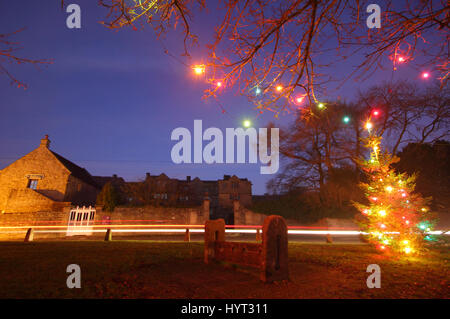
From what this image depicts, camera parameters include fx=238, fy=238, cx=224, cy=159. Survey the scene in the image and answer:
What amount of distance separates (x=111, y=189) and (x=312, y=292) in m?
25.6

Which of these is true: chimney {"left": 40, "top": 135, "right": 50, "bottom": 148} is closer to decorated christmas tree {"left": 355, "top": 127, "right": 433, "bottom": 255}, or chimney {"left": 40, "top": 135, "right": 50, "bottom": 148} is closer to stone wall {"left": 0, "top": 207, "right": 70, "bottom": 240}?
stone wall {"left": 0, "top": 207, "right": 70, "bottom": 240}

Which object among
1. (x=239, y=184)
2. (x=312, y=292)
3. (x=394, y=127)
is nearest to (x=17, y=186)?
(x=239, y=184)

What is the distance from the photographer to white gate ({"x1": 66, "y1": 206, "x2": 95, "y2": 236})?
23453 millimetres

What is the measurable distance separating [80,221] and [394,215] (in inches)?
1040

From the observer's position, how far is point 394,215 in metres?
10.1

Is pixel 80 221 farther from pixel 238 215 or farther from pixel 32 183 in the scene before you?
pixel 238 215

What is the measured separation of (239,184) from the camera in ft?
139

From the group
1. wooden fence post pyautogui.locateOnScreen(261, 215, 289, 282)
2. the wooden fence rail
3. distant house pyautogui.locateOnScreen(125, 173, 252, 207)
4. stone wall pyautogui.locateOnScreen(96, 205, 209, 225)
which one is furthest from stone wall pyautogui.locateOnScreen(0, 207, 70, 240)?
wooden fence post pyautogui.locateOnScreen(261, 215, 289, 282)

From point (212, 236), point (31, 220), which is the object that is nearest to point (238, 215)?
point (31, 220)

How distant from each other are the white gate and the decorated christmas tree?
80.2ft

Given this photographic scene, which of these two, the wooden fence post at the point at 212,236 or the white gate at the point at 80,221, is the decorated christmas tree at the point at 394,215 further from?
the white gate at the point at 80,221
